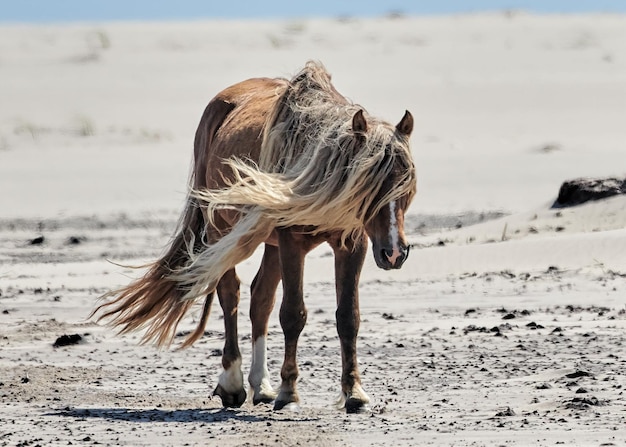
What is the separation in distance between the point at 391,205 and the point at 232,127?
183 centimetres

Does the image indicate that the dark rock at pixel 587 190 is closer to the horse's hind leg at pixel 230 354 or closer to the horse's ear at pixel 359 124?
the horse's hind leg at pixel 230 354

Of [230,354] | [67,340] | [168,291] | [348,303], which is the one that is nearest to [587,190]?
[67,340]

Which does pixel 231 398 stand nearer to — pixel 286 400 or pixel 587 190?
pixel 286 400

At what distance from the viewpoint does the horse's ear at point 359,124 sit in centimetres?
731

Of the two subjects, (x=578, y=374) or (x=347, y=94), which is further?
(x=347, y=94)

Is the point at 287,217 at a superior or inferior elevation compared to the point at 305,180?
inferior

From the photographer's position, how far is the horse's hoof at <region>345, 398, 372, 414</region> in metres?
7.42

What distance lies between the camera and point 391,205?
718cm

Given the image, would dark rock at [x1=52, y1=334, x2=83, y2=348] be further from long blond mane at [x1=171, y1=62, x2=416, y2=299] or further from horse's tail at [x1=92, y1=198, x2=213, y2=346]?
long blond mane at [x1=171, y1=62, x2=416, y2=299]

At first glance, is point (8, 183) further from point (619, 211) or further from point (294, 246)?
point (294, 246)

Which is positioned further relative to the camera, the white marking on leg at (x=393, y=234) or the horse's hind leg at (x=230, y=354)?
the horse's hind leg at (x=230, y=354)

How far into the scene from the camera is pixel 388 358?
9.34m

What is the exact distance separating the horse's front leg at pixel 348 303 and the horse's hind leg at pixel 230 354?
835mm

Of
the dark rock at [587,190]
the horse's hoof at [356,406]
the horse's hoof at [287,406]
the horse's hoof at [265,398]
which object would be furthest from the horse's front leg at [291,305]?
the dark rock at [587,190]
